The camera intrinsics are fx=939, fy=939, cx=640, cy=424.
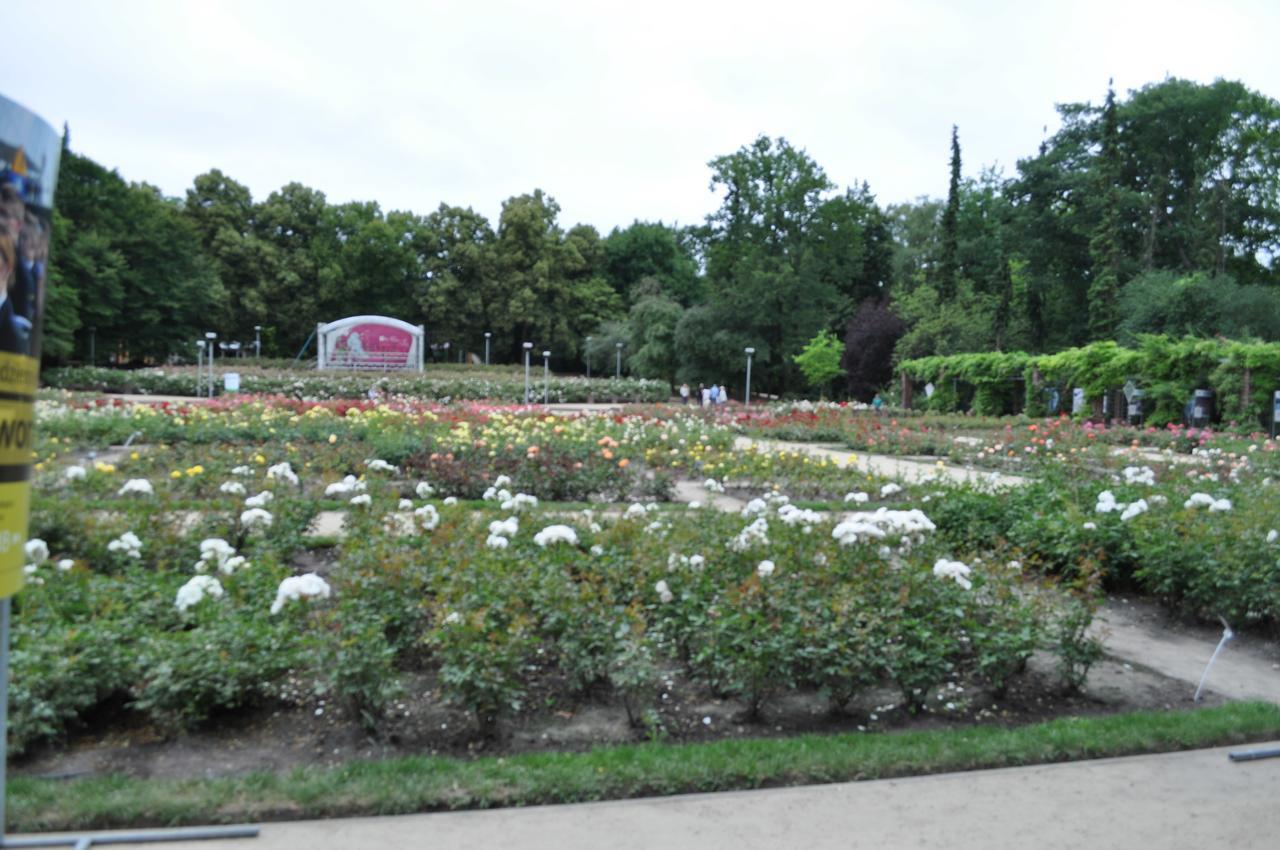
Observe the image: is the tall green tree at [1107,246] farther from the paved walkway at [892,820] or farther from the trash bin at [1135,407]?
the paved walkway at [892,820]

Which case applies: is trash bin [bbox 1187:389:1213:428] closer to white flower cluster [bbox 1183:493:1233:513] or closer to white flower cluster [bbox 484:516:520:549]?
white flower cluster [bbox 1183:493:1233:513]

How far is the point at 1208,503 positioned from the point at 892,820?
4.84m

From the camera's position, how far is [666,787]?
3.60 meters

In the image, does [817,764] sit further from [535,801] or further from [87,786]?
[87,786]

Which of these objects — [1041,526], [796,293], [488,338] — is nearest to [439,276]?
[488,338]

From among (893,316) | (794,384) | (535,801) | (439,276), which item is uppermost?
(439,276)

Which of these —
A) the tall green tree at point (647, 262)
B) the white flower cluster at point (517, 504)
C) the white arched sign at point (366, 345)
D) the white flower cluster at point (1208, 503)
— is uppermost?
the tall green tree at point (647, 262)

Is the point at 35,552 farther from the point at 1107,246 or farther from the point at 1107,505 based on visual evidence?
the point at 1107,246

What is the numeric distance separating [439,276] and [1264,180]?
45.6m

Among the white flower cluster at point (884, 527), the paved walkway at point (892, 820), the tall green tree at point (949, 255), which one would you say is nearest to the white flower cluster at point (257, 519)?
the paved walkway at point (892, 820)

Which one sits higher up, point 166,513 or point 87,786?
point 166,513

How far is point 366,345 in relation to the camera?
45.6 meters

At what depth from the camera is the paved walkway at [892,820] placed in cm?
317

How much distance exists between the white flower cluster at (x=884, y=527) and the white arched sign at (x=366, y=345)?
4208cm
